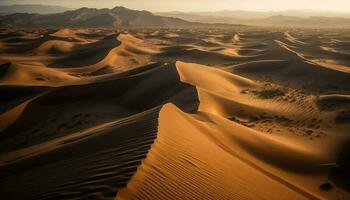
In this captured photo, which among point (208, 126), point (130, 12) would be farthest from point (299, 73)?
point (130, 12)

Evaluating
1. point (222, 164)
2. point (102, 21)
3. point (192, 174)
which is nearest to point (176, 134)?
point (222, 164)

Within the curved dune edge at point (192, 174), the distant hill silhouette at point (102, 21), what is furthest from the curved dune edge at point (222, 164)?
the distant hill silhouette at point (102, 21)

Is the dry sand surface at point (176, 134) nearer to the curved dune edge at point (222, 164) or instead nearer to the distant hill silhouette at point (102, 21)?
the curved dune edge at point (222, 164)

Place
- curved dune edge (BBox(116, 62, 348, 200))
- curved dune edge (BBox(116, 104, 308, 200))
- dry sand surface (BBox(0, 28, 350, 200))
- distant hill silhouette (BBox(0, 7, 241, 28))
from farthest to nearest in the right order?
1. distant hill silhouette (BBox(0, 7, 241, 28))
2. dry sand surface (BBox(0, 28, 350, 200))
3. curved dune edge (BBox(116, 62, 348, 200))
4. curved dune edge (BBox(116, 104, 308, 200))

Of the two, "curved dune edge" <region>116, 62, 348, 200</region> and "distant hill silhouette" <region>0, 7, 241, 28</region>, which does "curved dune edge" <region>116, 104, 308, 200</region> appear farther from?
"distant hill silhouette" <region>0, 7, 241, 28</region>

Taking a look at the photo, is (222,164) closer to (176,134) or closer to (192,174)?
(192,174)

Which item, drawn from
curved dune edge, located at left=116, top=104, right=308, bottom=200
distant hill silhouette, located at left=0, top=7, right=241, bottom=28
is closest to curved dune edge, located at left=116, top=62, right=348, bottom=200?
curved dune edge, located at left=116, top=104, right=308, bottom=200
